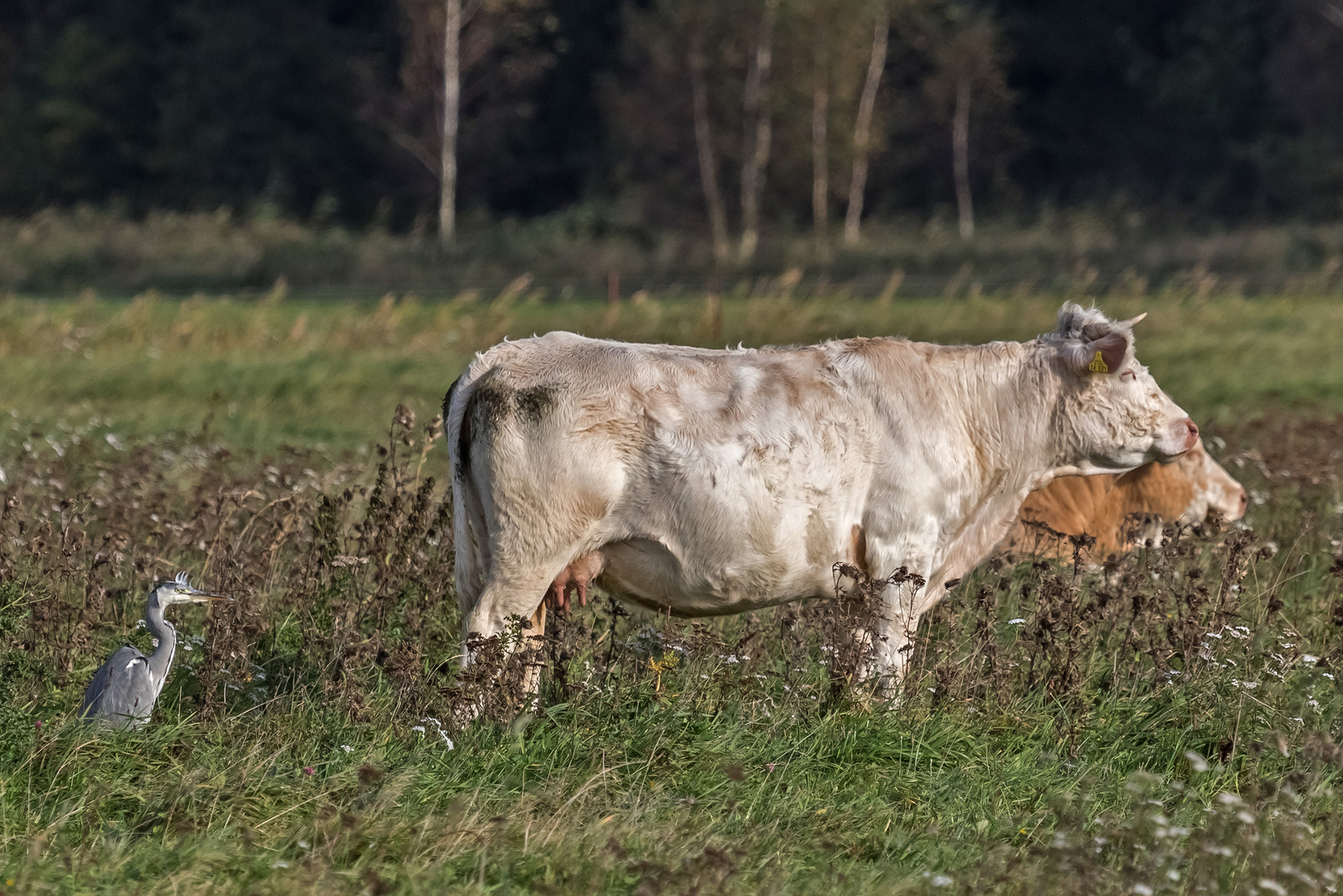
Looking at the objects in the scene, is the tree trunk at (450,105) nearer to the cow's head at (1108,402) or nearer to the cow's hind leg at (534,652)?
the cow's head at (1108,402)

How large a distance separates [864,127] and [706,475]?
38.7 m

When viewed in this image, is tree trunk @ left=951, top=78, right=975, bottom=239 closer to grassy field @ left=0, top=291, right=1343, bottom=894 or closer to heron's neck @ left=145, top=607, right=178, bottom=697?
grassy field @ left=0, top=291, right=1343, bottom=894

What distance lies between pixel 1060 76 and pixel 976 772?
160 ft

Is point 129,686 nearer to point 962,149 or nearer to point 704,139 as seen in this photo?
point 704,139

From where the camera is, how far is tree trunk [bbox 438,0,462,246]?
40.5 m

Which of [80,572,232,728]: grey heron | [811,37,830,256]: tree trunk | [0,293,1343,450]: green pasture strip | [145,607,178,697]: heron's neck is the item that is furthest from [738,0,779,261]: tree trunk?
[80,572,232,728]: grey heron

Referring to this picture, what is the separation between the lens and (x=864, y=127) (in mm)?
42375

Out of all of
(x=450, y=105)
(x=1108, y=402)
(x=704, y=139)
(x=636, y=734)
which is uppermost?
(x=450, y=105)

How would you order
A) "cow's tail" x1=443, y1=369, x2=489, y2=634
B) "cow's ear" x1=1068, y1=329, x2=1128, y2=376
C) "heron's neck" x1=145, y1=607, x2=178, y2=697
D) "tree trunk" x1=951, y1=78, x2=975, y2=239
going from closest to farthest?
"heron's neck" x1=145, y1=607, x2=178, y2=697
"cow's tail" x1=443, y1=369, x2=489, y2=634
"cow's ear" x1=1068, y1=329, x2=1128, y2=376
"tree trunk" x1=951, y1=78, x2=975, y2=239

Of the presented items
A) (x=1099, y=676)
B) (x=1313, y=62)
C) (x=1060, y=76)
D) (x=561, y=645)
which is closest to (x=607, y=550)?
(x=561, y=645)

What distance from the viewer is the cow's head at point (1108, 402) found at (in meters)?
5.84

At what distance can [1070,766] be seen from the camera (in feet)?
16.1

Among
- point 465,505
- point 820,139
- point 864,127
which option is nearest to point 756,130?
point 820,139

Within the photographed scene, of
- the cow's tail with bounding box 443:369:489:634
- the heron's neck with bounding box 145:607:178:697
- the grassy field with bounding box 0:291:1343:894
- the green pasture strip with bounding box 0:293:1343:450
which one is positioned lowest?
the green pasture strip with bounding box 0:293:1343:450
